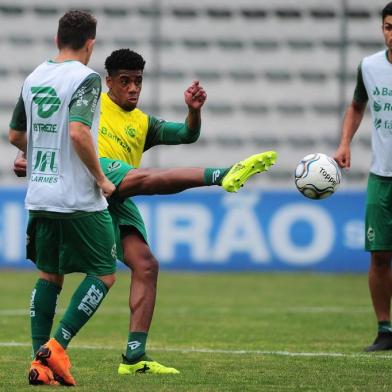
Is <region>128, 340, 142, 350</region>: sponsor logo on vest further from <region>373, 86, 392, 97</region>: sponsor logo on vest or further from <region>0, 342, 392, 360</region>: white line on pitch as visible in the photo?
<region>373, 86, 392, 97</region>: sponsor logo on vest

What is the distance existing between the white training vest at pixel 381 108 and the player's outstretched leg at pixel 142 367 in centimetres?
254

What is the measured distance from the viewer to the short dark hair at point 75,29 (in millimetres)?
6645

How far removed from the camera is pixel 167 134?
7922 millimetres

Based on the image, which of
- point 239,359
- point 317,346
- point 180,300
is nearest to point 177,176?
point 239,359

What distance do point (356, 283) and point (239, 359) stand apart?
26.8 ft

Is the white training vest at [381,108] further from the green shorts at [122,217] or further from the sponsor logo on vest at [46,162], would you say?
the sponsor logo on vest at [46,162]

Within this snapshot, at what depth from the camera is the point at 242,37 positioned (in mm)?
20984

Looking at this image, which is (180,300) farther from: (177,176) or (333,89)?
(333,89)

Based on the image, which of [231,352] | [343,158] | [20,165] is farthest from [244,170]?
[343,158]

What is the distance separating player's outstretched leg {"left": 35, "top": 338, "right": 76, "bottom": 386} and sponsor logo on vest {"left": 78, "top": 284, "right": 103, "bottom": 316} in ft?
1.06

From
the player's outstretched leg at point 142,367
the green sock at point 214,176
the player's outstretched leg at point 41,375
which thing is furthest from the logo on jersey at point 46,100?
the player's outstretched leg at point 142,367

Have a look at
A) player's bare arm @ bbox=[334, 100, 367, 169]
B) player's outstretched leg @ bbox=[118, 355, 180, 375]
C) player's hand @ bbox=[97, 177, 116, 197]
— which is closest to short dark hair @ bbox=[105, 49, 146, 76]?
player's hand @ bbox=[97, 177, 116, 197]

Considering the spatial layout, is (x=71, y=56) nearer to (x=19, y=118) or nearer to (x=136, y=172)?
(x=19, y=118)

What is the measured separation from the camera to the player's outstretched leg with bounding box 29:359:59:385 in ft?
21.2
